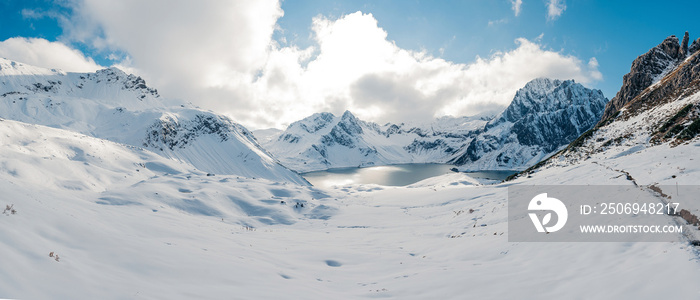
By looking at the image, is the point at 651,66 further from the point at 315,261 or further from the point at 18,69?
the point at 18,69

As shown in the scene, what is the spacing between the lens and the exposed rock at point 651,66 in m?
76.0

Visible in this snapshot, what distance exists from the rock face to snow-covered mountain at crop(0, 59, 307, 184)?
13047 centimetres

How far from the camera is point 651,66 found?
255ft

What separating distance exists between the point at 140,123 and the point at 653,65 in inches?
8050

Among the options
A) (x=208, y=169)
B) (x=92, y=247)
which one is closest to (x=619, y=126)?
(x=92, y=247)

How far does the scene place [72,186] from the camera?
24469 millimetres

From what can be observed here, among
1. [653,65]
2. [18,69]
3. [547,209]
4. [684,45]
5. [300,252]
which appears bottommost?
[300,252]

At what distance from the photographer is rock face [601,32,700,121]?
75.0 m

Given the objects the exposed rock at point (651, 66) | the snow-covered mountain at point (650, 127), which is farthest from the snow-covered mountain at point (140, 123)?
the exposed rock at point (651, 66)

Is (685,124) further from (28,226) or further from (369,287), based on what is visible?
(28,226)

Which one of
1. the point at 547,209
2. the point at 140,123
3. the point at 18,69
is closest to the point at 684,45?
the point at 547,209

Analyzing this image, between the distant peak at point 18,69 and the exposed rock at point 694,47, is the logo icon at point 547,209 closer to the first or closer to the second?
the exposed rock at point 694,47

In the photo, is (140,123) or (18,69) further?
(18,69)

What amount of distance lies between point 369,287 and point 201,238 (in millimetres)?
7967
